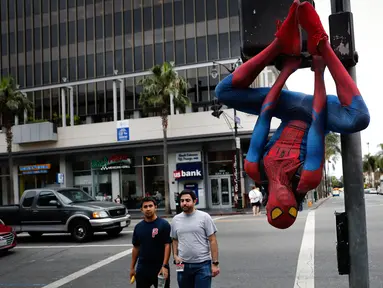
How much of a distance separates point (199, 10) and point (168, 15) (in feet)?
8.88

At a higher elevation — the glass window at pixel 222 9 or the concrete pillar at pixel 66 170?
the glass window at pixel 222 9

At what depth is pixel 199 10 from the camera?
34312 mm

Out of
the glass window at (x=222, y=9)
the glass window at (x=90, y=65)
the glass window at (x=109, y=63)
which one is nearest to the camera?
the glass window at (x=222, y=9)

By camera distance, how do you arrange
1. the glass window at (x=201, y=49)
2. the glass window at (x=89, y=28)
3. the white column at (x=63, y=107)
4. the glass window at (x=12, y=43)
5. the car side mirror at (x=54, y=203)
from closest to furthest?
1. the car side mirror at (x=54, y=203)
2. the glass window at (x=201, y=49)
3. the white column at (x=63, y=107)
4. the glass window at (x=89, y=28)
5. the glass window at (x=12, y=43)

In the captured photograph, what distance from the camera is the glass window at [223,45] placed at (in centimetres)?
3322

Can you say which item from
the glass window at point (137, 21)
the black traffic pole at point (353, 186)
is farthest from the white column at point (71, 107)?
the black traffic pole at point (353, 186)

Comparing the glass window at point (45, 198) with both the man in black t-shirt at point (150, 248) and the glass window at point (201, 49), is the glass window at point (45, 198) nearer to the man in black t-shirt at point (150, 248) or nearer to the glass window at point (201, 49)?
the man in black t-shirt at point (150, 248)

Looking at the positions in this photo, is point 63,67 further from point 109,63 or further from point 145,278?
point 145,278

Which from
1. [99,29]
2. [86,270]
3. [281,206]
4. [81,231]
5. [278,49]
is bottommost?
[86,270]

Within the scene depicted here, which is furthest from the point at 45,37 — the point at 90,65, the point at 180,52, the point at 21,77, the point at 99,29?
the point at 180,52

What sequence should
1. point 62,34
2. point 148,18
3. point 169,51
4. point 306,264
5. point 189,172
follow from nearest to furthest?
point 306,264 < point 189,172 < point 169,51 < point 148,18 < point 62,34

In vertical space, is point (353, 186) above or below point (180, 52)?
below

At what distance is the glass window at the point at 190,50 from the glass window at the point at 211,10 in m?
2.21

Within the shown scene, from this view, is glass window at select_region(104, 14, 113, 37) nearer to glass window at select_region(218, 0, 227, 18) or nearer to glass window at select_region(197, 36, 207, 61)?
glass window at select_region(197, 36, 207, 61)
